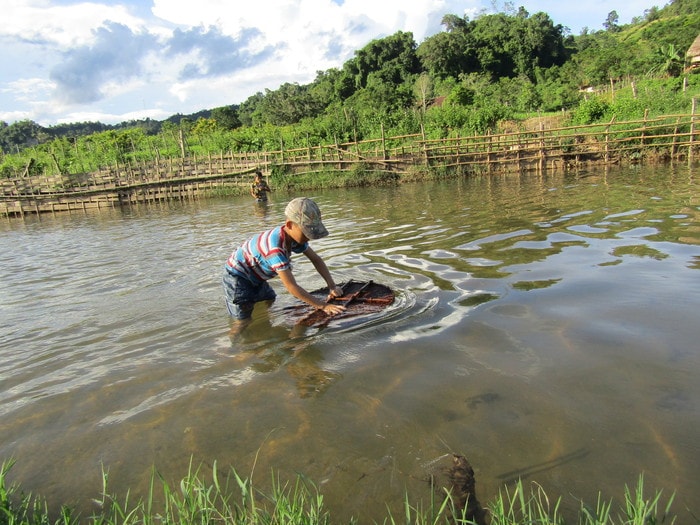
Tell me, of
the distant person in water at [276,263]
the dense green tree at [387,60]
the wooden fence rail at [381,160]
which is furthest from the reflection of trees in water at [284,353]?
the dense green tree at [387,60]

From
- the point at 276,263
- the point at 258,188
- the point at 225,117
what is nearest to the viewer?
the point at 276,263

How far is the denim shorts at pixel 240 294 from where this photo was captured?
4082 millimetres

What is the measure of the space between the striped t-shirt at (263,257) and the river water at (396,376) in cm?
45

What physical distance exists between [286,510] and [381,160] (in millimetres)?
17980

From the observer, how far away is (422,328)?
3.50 m

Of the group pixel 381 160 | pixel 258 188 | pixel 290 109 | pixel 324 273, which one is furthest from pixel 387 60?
pixel 324 273

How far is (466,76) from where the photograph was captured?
40.7m

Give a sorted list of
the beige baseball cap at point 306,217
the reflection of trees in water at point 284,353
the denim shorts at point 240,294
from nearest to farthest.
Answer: the reflection of trees in water at point 284,353 → the beige baseball cap at point 306,217 → the denim shorts at point 240,294

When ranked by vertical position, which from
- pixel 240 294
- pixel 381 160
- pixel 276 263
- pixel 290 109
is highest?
pixel 290 109

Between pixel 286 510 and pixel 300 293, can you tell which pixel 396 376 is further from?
pixel 286 510

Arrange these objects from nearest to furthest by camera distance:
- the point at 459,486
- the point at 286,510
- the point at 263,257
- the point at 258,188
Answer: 1. the point at 286,510
2. the point at 459,486
3. the point at 263,257
4. the point at 258,188

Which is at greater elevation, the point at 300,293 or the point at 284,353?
the point at 300,293

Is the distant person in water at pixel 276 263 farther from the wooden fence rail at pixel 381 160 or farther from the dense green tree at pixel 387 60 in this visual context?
the dense green tree at pixel 387 60

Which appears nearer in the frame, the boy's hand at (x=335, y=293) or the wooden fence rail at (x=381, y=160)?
the boy's hand at (x=335, y=293)
